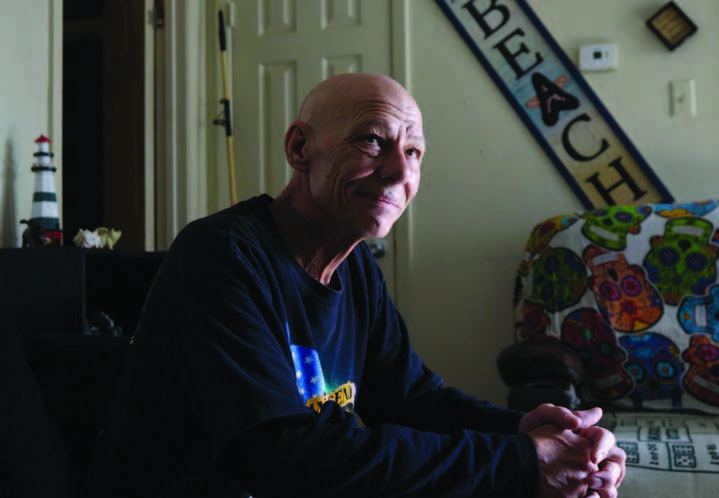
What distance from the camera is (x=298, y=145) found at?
3.94 feet

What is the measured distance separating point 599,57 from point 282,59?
4.42ft

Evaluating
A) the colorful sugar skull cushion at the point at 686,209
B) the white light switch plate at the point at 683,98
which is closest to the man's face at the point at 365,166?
the colorful sugar skull cushion at the point at 686,209

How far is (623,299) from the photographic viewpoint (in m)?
2.50

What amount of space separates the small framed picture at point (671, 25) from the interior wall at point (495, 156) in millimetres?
27

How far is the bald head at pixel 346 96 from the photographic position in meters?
1.14

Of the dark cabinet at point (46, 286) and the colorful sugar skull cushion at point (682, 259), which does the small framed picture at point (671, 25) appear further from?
the dark cabinet at point (46, 286)

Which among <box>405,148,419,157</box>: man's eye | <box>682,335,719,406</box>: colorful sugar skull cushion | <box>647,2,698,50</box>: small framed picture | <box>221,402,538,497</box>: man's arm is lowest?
<box>682,335,719,406</box>: colorful sugar skull cushion

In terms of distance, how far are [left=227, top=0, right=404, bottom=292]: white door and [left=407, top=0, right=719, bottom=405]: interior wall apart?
6.9 inches

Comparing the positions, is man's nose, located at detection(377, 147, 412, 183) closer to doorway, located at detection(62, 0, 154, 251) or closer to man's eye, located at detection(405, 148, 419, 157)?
man's eye, located at detection(405, 148, 419, 157)

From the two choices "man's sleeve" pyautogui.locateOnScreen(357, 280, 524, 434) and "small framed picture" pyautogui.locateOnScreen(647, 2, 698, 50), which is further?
"small framed picture" pyautogui.locateOnScreen(647, 2, 698, 50)

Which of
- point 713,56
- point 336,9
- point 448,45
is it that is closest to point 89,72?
point 336,9

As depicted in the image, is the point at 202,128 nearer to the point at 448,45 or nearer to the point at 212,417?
the point at 448,45

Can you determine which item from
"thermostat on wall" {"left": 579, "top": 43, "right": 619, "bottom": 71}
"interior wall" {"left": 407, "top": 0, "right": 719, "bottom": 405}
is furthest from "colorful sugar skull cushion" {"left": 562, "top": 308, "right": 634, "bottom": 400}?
"thermostat on wall" {"left": 579, "top": 43, "right": 619, "bottom": 71}

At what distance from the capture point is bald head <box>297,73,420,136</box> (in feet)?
3.74
